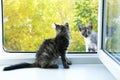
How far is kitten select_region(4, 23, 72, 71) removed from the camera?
1.67 m

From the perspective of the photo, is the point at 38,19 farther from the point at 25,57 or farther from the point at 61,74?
the point at 61,74

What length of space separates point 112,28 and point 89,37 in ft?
1.40

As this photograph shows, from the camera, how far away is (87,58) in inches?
71.1

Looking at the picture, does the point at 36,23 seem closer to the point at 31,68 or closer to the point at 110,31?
the point at 31,68

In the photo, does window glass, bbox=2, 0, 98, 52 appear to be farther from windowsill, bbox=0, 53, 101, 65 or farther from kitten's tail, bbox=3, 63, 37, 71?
kitten's tail, bbox=3, 63, 37, 71

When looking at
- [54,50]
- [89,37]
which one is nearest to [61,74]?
[54,50]

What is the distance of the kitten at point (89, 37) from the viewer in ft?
5.96

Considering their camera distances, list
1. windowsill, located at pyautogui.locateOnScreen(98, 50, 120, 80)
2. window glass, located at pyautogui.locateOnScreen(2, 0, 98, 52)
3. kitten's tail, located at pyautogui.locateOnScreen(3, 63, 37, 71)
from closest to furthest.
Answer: windowsill, located at pyautogui.locateOnScreen(98, 50, 120, 80), kitten's tail, located at pyautogui.locateOnScreen(3, 63, 37, 71), window glass, located at pyautogui.locateOnScreen(2, 0, 98, 52)

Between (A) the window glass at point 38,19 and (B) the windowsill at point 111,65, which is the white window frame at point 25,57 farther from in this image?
(B) the windowsill at point 111,65

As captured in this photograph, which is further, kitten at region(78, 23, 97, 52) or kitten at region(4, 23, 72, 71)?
kitten at region(78, 23, 97, 52)

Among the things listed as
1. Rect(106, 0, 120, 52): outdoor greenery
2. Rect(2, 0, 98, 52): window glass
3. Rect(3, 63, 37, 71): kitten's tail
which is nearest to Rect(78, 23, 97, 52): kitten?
Rect(2, 0, 98, 52): window glass

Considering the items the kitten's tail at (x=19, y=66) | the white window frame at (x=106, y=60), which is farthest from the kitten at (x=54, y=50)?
the white window frame at (x=106, y=60)

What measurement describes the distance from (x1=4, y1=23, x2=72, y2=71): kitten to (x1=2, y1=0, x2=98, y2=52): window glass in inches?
4.9

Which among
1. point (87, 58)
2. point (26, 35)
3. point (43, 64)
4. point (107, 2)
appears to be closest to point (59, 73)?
point (43, 64)
